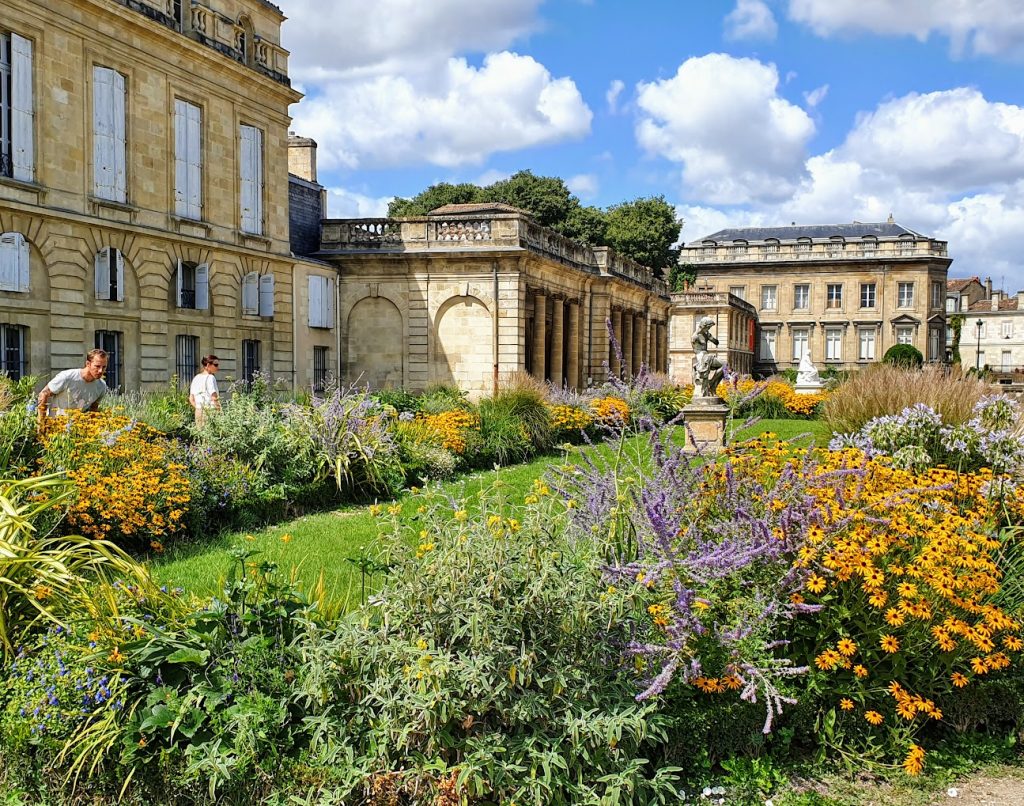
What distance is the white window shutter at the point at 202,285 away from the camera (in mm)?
20938

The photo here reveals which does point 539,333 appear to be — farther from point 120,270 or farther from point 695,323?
point 695,323

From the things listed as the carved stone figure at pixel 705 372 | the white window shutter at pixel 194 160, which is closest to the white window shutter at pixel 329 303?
the white window shutter at pixel 194 160

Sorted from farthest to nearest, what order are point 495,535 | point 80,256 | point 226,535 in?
1. point 80,256
2. point 226,535
3. point 495,535

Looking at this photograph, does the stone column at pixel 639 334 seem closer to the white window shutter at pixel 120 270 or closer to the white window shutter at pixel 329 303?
the white window shutter at pixel 329 303

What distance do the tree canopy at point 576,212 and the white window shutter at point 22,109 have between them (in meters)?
25.8

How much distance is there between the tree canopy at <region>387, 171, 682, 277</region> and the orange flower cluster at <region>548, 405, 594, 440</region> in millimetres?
24873

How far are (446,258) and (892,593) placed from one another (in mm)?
21831

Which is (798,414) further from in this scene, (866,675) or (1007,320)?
(1007,320)

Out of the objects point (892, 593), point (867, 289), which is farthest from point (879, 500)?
point (867, 289)

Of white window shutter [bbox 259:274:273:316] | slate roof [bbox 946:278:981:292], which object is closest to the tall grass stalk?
white window shutter [bbox 259:274:273:316]

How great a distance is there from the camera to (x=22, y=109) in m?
16.5

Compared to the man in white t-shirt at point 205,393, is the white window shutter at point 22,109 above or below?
above

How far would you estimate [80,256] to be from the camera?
17.8 metres

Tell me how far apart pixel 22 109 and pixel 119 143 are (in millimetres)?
2348
